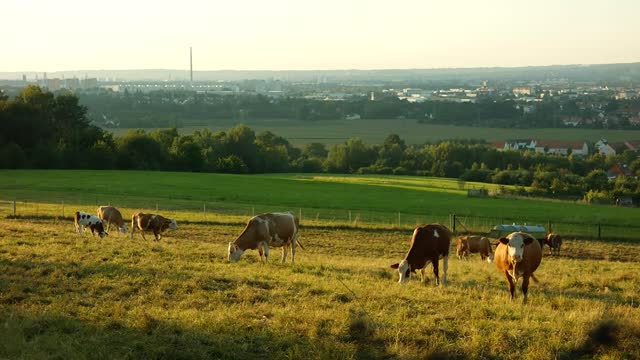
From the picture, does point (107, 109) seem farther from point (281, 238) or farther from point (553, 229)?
point (281, 238)

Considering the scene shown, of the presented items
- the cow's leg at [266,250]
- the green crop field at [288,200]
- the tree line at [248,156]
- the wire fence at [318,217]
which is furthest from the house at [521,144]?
the cow's leg at [266,250]

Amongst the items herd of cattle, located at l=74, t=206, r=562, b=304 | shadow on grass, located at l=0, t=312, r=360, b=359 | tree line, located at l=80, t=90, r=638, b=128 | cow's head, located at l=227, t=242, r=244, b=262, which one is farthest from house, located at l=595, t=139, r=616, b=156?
shadow on grass, located at l=0, t=312, r=360, b=359

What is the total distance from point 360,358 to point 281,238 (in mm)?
12287

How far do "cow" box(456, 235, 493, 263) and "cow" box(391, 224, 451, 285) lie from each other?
1143 centimetres

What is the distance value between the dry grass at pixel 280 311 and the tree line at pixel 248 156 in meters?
55.9

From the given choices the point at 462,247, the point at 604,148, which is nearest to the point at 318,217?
the point at 462,247

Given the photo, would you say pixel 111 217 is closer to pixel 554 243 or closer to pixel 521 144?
pixel 554 243

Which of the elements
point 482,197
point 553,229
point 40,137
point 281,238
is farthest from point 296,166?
point 281,238

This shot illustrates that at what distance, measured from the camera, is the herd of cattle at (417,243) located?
17188 mm

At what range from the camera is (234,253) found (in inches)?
883

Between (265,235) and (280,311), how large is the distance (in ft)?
30.7

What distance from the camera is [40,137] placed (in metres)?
85.4

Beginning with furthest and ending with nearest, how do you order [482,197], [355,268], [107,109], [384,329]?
1. [107,109]
2. [482,197]
3. [355,268]
4. [384,329]

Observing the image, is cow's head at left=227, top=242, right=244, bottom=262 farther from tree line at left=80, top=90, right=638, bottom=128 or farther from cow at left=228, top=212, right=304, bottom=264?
tree line at left=80, top=90, right=638, bottom=128
